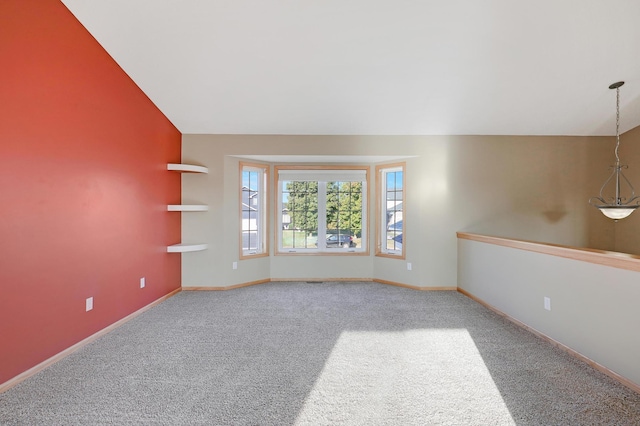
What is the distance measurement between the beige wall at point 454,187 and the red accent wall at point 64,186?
35.7 inches

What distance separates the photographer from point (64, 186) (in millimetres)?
2555

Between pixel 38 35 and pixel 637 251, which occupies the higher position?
pixel 38 35

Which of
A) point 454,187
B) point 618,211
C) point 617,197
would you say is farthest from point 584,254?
point 454,187

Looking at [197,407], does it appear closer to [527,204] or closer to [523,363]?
[523,363]

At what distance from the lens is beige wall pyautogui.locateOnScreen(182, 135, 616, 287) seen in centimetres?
452

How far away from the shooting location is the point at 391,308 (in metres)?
3.72

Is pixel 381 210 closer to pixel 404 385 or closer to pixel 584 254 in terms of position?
pixel 584 254

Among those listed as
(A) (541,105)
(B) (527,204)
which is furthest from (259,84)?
(B) (527,204)

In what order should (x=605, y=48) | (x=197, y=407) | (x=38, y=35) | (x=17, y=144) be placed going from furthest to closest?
(x=605, y=48)
(x=38, y=35)
(x=17, y=144)
(x=197, y=407)

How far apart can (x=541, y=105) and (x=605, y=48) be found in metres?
0.90

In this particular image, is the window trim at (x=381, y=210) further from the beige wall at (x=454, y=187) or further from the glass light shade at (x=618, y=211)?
the glass light shade at (x=618, y=211)

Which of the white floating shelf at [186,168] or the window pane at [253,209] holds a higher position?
the white floating shelf at [186,168]

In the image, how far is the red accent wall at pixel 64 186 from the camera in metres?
2.13

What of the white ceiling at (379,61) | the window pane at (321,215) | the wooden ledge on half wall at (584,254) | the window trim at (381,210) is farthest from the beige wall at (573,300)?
the window pane at (321,215)
